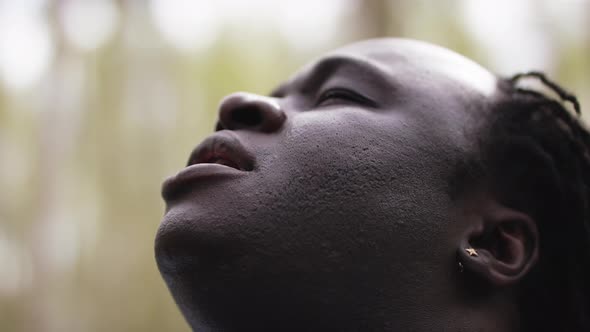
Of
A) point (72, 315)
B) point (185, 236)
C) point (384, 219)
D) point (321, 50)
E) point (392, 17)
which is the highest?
point (392, 17)

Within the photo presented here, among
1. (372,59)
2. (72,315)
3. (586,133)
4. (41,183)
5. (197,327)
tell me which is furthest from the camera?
(41,183)

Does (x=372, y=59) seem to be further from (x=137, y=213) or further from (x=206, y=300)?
(x=137, y=213)

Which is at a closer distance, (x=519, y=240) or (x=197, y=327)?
(x=197, y=327)

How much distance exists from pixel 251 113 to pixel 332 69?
0.31m

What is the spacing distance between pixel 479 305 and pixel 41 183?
450cm

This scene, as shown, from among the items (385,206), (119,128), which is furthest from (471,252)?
(119,128)

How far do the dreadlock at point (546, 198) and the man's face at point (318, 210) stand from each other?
0.19 m

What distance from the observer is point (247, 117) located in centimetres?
177

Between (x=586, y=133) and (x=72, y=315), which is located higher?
(x=586, y=133)

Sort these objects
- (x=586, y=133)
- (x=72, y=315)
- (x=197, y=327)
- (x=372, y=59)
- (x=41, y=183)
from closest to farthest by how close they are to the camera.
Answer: (x=197, y=327) < (x=372, y=59) < (x=586, y=133) < (x=72, y=315) < (x=41, y=183)

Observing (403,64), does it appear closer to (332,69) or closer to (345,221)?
(332,69)

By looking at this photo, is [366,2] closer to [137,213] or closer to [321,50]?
[321,50]

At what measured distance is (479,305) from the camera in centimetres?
170

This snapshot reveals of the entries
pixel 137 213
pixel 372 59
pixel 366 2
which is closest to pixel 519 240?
pixel 372 59
